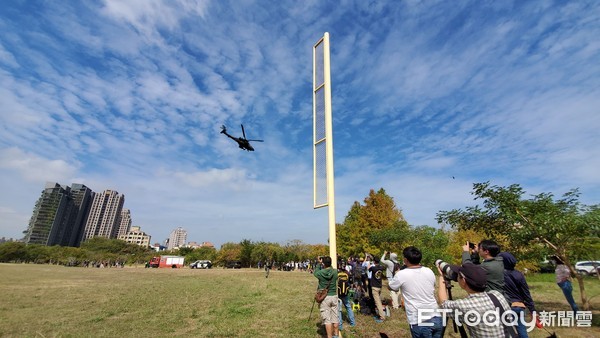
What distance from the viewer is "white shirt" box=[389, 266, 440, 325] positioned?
365 cm

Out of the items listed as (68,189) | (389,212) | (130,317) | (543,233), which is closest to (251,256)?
(389,212)

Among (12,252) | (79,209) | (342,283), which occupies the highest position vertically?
(79,209)

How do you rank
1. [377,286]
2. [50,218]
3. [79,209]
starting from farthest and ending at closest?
[79,209] → [50,218] → [377,286]

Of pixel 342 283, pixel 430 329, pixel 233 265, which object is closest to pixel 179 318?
pixel 342 283

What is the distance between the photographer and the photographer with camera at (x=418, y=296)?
362 centimetres

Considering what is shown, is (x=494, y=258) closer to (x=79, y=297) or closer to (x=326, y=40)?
(x=326, y=40)

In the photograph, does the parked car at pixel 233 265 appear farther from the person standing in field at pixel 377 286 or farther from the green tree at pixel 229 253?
the person standing in field at pixel 377 286

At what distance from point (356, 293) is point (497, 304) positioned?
8.86 meters

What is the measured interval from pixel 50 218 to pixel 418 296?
178 metres

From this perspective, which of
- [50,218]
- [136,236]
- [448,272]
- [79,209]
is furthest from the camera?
[136,236]

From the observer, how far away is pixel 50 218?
132500 millimetres

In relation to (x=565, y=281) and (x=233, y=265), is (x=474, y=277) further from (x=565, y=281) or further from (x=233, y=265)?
(x=233, y=265)

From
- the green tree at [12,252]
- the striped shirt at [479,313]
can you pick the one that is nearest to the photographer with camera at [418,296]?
the striped shirt at [479,313]

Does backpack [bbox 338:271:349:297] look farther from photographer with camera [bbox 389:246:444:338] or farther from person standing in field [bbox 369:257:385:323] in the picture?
photographer with camera [bbox 389:246:444:338]
